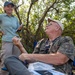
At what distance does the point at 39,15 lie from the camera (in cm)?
909

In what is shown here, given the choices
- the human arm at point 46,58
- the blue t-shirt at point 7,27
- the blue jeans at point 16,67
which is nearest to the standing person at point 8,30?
the blue t-shirt at point 7,27

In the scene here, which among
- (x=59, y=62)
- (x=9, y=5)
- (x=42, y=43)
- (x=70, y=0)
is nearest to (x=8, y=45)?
(x=9, y=5)

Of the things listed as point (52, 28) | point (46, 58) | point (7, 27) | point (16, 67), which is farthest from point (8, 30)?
point (16, 67)

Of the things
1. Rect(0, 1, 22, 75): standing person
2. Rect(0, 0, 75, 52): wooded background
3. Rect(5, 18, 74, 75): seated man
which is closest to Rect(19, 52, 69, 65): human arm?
Rect(5, 18, 74, 75): seated man

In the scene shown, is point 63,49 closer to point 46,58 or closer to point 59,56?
point 59,56

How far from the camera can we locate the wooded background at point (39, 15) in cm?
841

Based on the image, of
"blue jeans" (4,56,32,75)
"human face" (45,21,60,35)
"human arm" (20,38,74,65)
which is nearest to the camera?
"blue jeans" (4,56,32,75)

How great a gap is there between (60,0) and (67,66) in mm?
6038

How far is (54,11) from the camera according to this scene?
28.9ft

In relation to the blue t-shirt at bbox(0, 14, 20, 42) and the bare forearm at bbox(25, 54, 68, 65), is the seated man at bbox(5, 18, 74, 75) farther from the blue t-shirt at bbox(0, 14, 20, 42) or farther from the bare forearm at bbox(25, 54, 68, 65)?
the blue t-shirt at bbox(0, 14, 20, 42)

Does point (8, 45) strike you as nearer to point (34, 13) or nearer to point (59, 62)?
point (59, 62)

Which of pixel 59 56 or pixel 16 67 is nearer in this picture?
pixel 16 67

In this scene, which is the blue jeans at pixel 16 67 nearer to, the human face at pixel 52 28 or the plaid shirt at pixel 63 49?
the plaid shirt at pixel 63 49

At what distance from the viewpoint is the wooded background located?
841 centimetres
